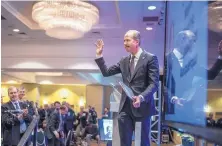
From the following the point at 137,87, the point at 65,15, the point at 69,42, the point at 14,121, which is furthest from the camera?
the point at 69,42

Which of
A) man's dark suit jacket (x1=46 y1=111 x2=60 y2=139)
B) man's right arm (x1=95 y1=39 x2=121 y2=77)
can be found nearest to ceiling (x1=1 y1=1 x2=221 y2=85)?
man's dark suit jacket (x1=46 y1=111 x2=60 y2=139)

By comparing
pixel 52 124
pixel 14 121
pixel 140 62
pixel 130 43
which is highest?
pixel 130 43

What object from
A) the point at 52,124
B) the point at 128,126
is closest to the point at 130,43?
the point at 128,126

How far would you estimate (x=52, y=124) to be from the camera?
7.24 meters

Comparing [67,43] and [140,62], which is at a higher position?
[67,43]

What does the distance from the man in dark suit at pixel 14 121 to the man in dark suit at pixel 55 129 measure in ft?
9.95

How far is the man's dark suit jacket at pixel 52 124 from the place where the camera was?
720cm

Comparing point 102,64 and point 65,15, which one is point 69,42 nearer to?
point 65,15

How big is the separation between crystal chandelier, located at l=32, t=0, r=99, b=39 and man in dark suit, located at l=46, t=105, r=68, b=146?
221cm

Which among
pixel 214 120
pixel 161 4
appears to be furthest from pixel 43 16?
pixel 214 120

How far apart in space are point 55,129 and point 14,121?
3.33 metres

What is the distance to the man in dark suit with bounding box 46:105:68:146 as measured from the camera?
283 inches

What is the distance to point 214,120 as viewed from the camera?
539 mm

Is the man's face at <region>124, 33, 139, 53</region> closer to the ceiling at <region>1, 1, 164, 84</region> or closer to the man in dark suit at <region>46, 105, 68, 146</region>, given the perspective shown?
the ceiling at <region>1, 1, 164, 84</region>
